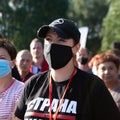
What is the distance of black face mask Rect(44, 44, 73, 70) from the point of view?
3750 millimetres

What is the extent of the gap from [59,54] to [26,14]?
41.9 m

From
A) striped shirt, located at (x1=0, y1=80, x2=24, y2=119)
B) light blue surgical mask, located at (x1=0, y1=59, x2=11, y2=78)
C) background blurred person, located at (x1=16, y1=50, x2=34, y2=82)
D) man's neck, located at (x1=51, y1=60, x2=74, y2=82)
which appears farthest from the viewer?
background blurred person, located at (x1=16, y1=50, x2=34, y2=82)

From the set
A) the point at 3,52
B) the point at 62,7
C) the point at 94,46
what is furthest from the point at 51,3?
the point at 3,52

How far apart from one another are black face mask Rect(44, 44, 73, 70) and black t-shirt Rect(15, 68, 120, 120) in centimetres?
12

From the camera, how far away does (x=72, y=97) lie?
366 cm

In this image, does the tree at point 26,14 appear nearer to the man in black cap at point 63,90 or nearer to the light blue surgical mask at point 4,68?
the light blue surgical mask at point 4,68

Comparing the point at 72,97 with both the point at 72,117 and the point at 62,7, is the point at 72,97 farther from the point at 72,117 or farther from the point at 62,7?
the point at 62,7

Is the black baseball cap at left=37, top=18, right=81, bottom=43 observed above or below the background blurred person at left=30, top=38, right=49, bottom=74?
above

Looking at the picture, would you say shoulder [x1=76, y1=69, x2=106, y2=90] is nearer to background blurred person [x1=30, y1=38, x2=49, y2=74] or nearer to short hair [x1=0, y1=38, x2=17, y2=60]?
short hair [x1=0, y1=38, x2=17, y2=60]

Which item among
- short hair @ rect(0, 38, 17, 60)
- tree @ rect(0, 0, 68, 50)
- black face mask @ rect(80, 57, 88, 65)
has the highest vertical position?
tree @ rect(0, 0, 68, 50)

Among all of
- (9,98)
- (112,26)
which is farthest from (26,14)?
(9,98)

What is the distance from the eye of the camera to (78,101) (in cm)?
362

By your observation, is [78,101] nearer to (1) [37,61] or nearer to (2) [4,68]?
(2) [4,68]

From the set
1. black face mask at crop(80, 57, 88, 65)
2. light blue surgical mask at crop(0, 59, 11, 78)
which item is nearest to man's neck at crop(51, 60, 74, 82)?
light blue surgical mask at crop(0, 59, 11, 78)
